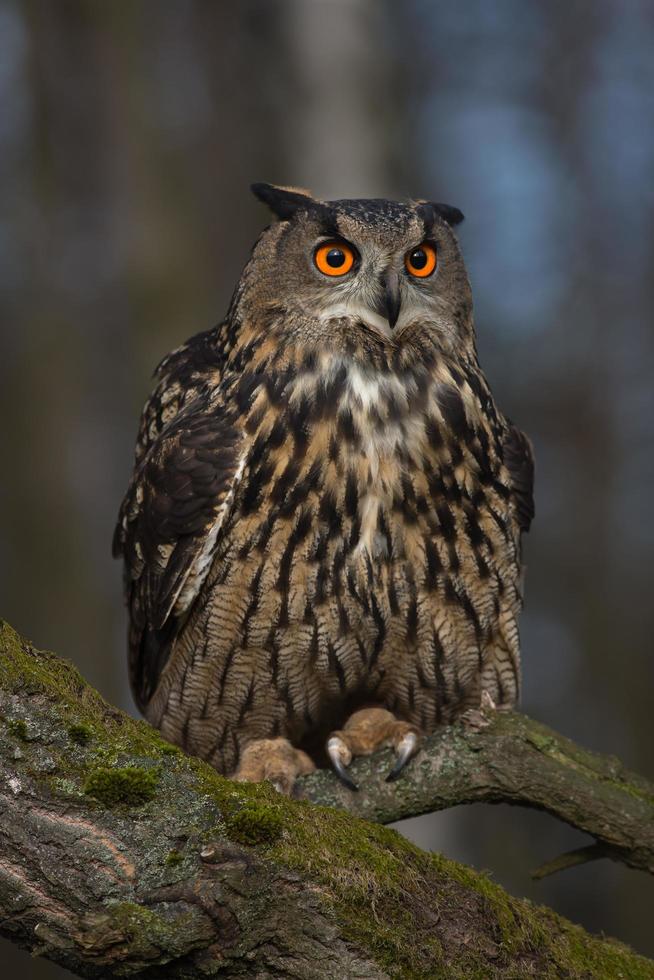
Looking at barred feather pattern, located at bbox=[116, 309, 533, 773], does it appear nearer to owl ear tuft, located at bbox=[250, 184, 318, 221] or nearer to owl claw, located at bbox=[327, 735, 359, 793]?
owl claw, located at bbox=[327, 735, 359, 793]

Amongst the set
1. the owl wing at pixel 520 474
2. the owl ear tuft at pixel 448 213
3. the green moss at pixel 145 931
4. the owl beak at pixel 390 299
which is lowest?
the green moss at pixel 145 931

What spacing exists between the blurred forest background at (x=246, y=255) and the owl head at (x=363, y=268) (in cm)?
217

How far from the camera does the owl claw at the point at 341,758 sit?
274 centimetres

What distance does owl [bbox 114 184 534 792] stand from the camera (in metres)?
2.78

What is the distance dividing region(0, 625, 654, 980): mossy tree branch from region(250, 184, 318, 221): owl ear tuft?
159 centimetres

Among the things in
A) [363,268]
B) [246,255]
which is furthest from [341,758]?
[246,255]

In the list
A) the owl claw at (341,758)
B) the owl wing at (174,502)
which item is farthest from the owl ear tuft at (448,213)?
the owl claw at (341,758)

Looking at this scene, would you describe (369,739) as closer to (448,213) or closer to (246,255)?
(448,213)

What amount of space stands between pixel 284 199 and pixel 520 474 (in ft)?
3.37

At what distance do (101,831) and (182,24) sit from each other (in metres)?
7.51

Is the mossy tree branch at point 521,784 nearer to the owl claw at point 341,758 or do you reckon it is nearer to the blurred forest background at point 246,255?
the owl claw at point 341,758

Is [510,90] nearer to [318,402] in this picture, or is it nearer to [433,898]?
[318,402]

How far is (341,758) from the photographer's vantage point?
284 cm

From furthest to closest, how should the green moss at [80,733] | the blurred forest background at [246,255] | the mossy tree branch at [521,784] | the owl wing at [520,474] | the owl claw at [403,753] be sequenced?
the blurred forest background at [246,255] → the owl wing at [520,474] → the owl claw at [403,753] → the mossy tree branch at [521,784] → the green moss at [80,733]
